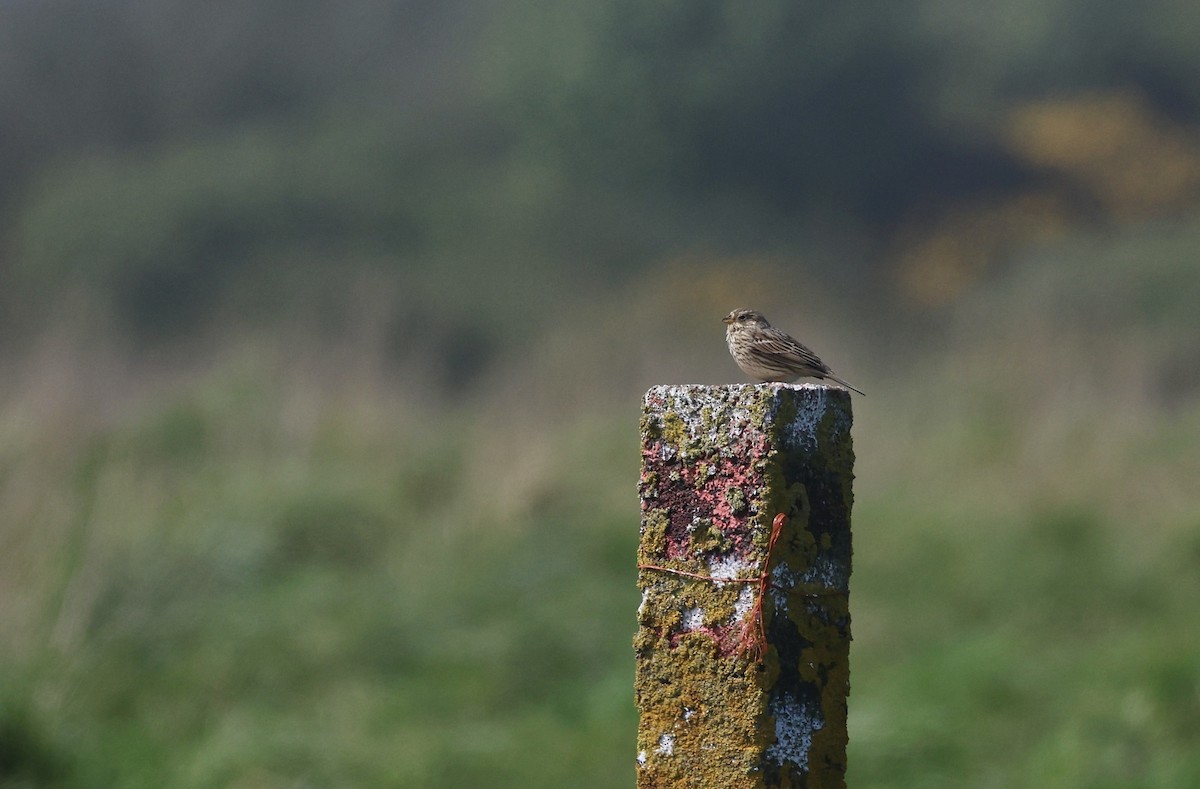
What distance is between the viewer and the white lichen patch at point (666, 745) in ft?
8.13

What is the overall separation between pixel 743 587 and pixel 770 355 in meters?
1.50

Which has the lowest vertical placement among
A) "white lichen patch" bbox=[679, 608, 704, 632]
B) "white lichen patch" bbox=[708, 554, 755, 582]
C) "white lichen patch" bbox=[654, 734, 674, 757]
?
"white lichen patch" bbox=[654, 734, 674, 757]

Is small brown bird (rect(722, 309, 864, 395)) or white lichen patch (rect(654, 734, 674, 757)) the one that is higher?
small brown bird (rect(722, 309, 864, 395))

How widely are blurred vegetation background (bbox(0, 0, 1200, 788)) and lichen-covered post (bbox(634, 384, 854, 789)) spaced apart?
3.51 metres

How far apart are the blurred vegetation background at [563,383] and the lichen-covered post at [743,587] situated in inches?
138

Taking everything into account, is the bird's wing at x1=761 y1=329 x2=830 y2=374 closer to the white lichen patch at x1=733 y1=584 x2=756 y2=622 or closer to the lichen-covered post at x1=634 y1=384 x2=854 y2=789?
the lichen-covered post at x1=634 y1=384 x2=854 y2=789

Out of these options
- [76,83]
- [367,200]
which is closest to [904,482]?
[367,200]

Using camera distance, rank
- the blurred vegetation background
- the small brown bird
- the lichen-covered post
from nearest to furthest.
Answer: the lichen-covered post < the small brown bird < the blurred vegetation background

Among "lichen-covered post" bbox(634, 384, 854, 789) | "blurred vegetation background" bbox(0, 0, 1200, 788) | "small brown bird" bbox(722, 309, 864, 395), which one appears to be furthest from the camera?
"blurred vegetation background" bbox(0, 0, 1200, 788)

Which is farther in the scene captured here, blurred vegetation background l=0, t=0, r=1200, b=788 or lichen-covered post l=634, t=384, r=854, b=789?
blurred vegetation background l=0, t=0, r=1200, b=788

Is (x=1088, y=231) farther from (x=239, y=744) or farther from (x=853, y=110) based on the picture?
(x=239, y=744)

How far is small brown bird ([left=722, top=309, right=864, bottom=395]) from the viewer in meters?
3.86

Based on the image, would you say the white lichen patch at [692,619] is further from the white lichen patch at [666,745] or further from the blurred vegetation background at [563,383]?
the blurred vegetation background at [563,383]

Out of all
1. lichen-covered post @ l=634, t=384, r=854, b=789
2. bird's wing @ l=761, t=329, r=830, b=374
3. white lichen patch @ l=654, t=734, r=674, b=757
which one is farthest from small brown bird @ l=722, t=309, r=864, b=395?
white lichen patch @ l=654, t=734, r=674, b=757
